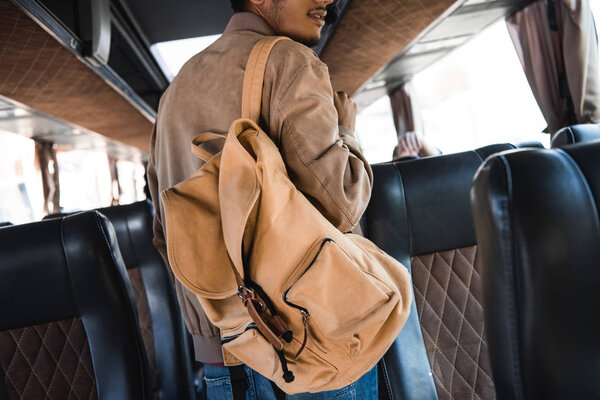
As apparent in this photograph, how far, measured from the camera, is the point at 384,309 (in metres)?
0.93

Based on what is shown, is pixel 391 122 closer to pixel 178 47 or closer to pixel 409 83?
pixel 409 83

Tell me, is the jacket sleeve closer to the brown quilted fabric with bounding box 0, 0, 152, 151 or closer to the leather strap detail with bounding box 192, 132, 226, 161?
the leather strap detail with bounding box 192, 132, 226, 161

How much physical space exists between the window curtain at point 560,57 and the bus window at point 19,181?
6.99m

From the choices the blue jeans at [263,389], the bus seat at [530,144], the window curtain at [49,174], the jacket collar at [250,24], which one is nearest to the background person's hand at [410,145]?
the bus seat at [530,144]

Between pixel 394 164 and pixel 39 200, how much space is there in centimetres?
855

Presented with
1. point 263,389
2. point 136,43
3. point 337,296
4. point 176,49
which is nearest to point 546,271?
point 337,296

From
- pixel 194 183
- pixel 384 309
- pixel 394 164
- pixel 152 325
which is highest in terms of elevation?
pixel 194 183

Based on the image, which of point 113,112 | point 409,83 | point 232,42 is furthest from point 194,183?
point 409,83

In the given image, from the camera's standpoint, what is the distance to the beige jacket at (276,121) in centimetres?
98

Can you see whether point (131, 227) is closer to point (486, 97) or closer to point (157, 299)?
point (157, 299)

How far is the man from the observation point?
99 centimetres

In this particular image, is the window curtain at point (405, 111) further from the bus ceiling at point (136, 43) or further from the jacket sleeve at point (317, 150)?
the jacket sleeve at point (317, 150)

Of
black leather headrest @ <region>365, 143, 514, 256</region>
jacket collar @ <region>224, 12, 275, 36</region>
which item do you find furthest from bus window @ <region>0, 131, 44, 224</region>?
jacket collar @ <region>224, 12, 275, 36</region>

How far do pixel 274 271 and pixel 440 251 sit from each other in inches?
38.6
